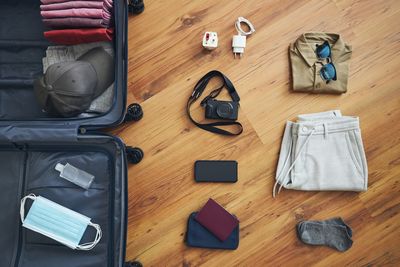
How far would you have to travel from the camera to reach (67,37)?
1.03 m

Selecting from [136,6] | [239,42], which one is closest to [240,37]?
[239,42]

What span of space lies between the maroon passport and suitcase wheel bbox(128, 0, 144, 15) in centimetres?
67

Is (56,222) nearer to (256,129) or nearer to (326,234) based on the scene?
(256,129)

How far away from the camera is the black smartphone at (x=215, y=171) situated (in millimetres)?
1142

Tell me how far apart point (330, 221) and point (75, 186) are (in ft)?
2.59

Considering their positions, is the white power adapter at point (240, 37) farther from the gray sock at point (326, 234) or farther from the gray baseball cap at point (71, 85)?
the gray sock at point (326, 234)

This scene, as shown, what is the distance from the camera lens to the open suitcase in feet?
3.23

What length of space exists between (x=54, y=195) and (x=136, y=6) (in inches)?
25.0

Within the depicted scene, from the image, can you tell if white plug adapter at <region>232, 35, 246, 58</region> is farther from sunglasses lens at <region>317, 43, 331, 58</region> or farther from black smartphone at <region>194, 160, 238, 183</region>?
black smartphone at <region>194, 160, 238, 183</region>

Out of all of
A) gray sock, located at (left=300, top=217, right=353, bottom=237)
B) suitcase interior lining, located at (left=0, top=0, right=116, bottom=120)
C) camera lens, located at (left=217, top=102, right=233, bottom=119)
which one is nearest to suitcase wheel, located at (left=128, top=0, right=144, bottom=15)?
suitcase interior lining, located at (left=0, top=0, right=116, bottom=120)

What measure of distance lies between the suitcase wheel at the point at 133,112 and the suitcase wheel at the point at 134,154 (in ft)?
0.30

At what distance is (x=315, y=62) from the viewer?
1.15 meters

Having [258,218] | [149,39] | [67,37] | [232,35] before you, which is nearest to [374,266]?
[258,218]

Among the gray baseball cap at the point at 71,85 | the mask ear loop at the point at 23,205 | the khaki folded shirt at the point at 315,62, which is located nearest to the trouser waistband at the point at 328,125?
the khaki folded shirt at the point at 315,62
